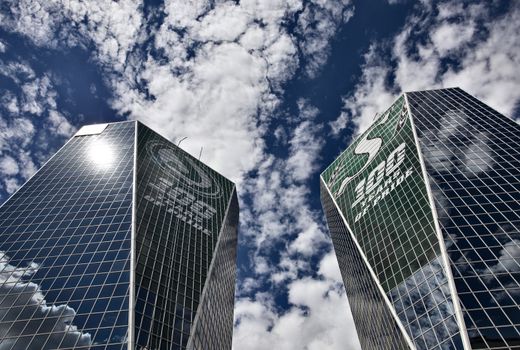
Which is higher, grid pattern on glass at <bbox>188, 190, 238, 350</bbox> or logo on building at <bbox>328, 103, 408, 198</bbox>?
logo on building at <bbox>328, 103, 408, 198</bbox>

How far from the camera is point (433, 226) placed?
210ft

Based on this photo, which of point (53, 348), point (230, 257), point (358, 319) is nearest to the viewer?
point (53, 348)

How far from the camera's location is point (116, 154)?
96.8 meters

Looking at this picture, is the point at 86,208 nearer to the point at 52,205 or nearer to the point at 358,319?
the point at 52,205

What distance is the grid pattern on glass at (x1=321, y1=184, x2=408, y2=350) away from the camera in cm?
6655

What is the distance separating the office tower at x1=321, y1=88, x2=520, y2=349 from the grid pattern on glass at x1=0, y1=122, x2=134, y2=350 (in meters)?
39.9

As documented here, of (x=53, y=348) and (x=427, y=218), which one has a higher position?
(x=427, y=218)

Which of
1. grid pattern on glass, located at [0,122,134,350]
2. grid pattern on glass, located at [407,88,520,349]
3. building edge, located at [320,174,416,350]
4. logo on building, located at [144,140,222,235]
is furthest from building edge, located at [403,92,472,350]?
logo on building, located at [144,140,222,235]

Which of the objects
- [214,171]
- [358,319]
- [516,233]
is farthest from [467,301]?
[214,171]

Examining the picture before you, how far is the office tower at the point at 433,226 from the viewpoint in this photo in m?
50.5

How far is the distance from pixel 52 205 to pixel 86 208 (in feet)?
25.7

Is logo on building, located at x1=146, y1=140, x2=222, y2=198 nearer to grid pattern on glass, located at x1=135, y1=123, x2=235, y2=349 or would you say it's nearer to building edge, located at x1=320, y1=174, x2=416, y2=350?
grid pattern on glass, located at x1=135, y1=123, x2=235, y2=349

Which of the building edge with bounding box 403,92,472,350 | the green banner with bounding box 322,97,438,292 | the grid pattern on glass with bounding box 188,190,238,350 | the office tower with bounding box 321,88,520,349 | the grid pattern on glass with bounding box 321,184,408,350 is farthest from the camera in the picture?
the grid pattern on glass with bounding box 188,190,238,350

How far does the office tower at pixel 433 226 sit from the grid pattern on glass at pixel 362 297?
0.93ft
